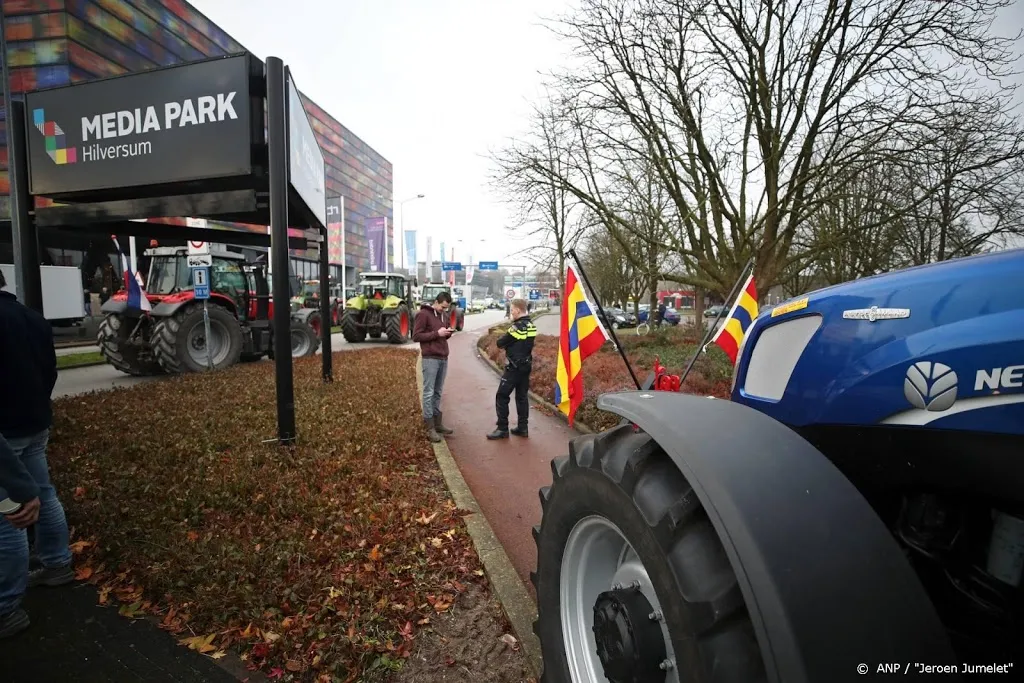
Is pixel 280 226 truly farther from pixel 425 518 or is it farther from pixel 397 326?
→ pixel 397 326

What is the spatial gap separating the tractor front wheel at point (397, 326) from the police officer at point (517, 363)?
39.9ft

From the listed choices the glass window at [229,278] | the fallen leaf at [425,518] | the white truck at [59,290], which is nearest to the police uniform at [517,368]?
the fallen leaf at [425,518]

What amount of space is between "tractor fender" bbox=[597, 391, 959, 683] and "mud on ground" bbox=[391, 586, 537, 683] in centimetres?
174

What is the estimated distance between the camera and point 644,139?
1291 cm

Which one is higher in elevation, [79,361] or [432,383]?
[432,383]

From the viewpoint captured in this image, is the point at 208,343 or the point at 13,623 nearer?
the point at 13,623

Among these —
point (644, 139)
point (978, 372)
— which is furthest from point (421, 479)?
point (644, 139)

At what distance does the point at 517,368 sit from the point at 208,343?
6.58 m

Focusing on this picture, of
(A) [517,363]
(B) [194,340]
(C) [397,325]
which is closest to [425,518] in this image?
(A) [517,363]

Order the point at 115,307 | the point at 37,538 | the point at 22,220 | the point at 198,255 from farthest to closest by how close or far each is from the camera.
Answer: the point at 198,255
the point at 115,307
the point at 22,220
the point at 37,538

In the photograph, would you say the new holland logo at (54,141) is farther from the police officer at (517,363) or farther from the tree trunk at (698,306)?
the tree trunk at (698,306)

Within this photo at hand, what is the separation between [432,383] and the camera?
632 cm

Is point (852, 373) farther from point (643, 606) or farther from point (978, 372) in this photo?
point (643, 606)

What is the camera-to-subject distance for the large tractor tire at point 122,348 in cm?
1001
